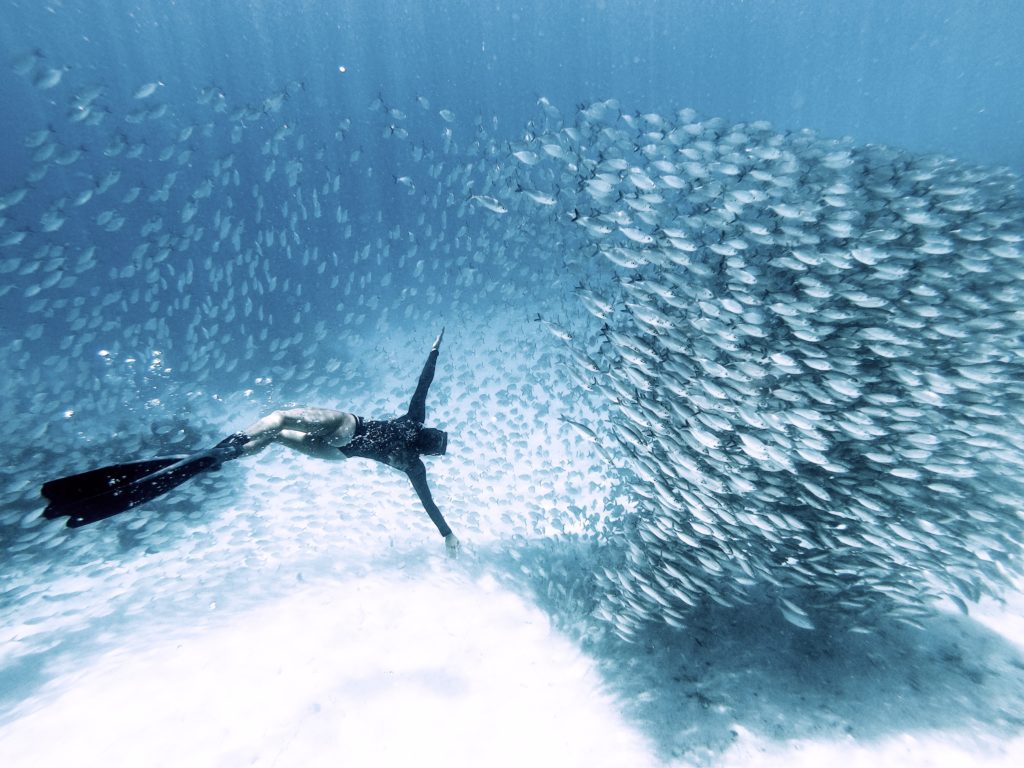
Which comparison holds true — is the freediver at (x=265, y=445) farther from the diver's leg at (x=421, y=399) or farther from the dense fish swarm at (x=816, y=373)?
the dense fish swarm at (x=816, y=373)

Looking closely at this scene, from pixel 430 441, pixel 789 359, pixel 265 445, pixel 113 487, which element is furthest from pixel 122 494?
pixel 789 359

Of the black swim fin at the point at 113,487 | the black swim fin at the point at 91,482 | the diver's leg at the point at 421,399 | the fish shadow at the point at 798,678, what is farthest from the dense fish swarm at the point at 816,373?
the black swim fin at the point at 91,482

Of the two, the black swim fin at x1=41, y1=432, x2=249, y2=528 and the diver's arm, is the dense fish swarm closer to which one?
the diver's arm

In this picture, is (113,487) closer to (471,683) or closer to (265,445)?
(265,445)

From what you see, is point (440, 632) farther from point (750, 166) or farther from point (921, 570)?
point (750, 166)

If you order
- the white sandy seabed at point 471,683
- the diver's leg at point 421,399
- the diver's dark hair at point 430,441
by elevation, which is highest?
the diver's leg at point 421,399

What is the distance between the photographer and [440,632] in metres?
6.78

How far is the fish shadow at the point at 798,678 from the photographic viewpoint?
16.2ft

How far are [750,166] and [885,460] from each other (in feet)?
12.2

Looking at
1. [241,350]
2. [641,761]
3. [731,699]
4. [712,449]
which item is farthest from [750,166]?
[241,350]

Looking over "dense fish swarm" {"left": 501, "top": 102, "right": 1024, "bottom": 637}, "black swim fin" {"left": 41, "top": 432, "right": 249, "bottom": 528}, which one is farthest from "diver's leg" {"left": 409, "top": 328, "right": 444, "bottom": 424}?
"black swim fin" {"left": 41, "top": 432, "right": 249, "bottom": 528}

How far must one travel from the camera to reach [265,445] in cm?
446

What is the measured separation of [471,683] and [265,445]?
3921 mm

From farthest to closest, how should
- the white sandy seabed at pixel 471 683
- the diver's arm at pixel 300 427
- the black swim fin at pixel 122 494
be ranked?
the white sandy seabed at pixel 471 683, the diver's arm at pixel 300 427, the black swim fin at pixel 122 494
